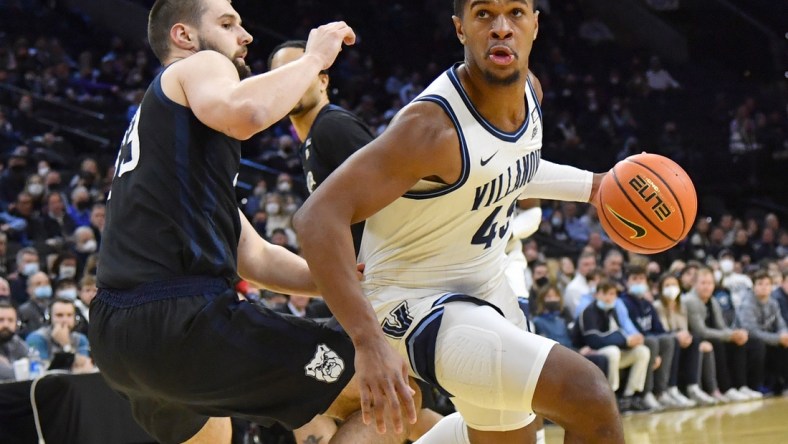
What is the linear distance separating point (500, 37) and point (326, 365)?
1.21m

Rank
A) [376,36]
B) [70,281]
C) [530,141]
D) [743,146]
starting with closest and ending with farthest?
1. [530,141]
2. [70,281]
3. [743,146]
4. [376,36]

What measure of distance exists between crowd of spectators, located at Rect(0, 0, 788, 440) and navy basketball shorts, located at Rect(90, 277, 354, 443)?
447 cm

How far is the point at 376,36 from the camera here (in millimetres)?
23000

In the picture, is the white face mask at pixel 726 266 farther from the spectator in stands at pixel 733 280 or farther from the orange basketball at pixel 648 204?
the orange basketball at pixel 648 204

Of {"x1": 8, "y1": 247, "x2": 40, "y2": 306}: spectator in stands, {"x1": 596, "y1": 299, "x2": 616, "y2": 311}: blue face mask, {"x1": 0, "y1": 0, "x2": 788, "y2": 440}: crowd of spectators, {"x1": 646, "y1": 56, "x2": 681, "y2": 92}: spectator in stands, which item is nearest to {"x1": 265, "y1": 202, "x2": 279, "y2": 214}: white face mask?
{"x1": 0, "y1": 0, "x2": 788, "y2": 440}: crowd of spectators

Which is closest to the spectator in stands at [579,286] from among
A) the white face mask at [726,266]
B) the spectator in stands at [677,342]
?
the spectator in stands at [677,342]

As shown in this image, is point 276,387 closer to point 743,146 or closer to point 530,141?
point 530,141

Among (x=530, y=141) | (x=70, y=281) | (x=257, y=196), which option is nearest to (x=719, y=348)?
(x=257, y=196)

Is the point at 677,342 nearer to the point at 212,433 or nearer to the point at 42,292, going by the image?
the point at 42,292

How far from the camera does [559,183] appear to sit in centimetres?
425

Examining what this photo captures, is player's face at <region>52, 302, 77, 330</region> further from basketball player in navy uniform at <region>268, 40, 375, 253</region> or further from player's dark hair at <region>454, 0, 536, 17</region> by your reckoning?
player's dark hair at <region>454, 0, 536, 17</region>

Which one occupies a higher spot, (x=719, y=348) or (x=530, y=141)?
(x=530, y=141)

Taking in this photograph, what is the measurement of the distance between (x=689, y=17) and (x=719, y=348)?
1406 centimetres

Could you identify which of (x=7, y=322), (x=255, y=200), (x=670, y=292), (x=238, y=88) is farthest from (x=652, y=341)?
(x=238, y=88)
